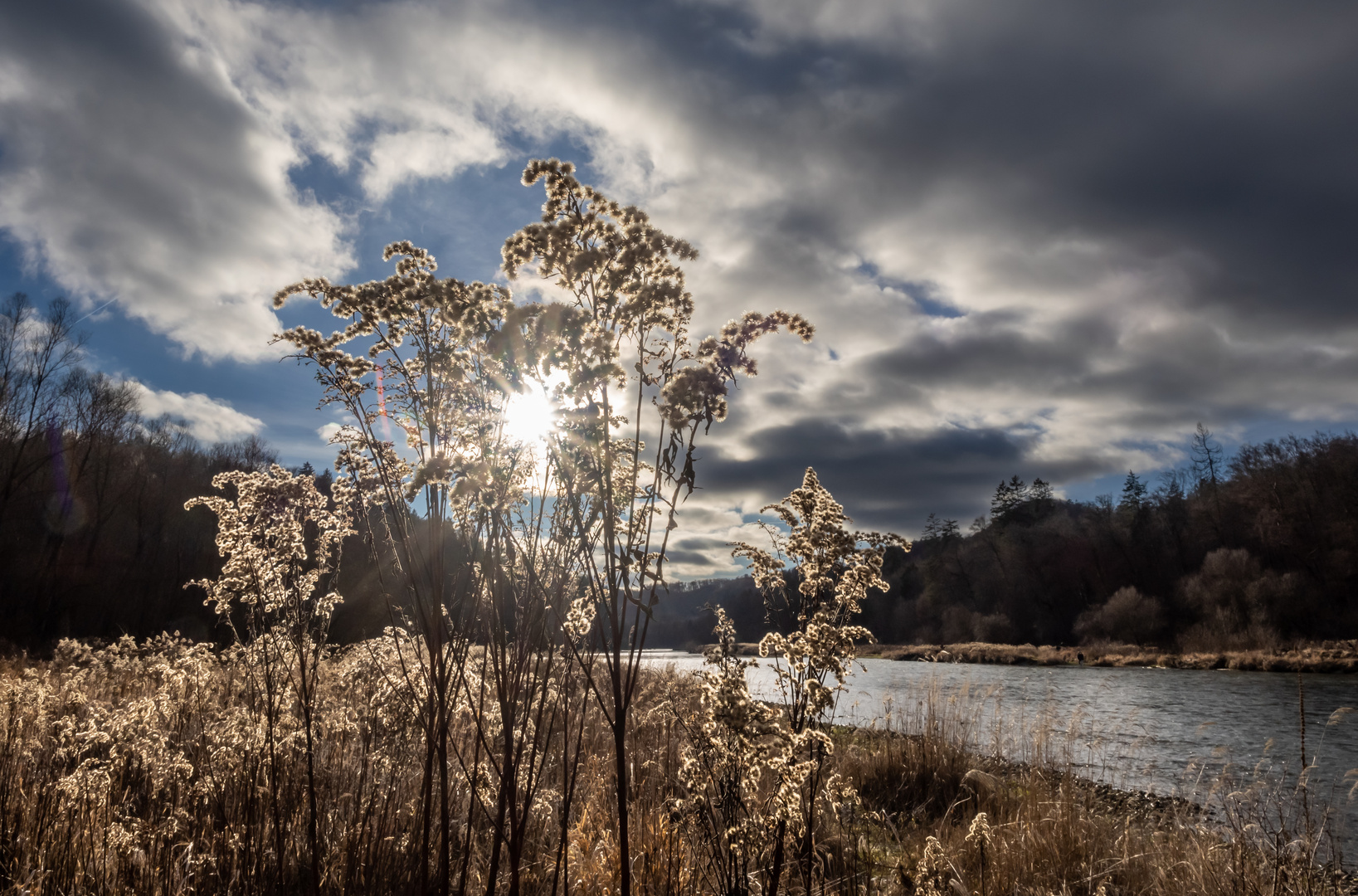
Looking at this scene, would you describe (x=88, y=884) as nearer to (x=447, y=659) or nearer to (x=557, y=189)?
(x=447, y=659)

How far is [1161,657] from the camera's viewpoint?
32188 mm

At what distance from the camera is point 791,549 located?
2.67 m

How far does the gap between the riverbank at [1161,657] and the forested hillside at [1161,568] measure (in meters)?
1.49

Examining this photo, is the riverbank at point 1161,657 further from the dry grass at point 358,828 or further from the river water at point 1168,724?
the dry grass at point 358,828

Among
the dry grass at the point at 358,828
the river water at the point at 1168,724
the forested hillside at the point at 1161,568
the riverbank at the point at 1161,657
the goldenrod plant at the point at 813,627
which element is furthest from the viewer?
the forested hillside at the point at 1161,568

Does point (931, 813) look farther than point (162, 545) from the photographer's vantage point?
No

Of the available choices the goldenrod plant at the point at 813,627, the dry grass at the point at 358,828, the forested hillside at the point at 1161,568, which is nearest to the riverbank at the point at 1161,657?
the forested hillside at the point at 1161,568

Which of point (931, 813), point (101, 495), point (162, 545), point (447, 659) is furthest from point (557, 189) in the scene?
point (162, 545)

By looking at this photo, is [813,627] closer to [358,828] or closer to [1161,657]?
[358,828]

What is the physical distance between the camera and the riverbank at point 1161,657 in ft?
81.2

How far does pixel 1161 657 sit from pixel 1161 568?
24489 mm

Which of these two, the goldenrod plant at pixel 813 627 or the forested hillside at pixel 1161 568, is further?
the forested hillside at pixel 1161 568

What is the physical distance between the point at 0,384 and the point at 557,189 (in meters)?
38.3

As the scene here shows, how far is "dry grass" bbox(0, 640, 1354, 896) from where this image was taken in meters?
3.19
